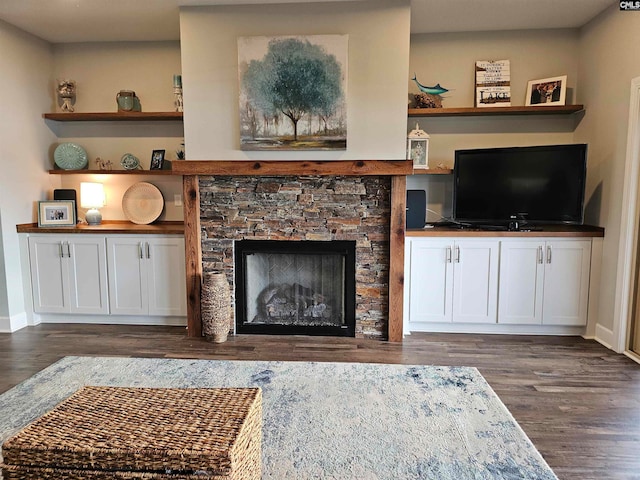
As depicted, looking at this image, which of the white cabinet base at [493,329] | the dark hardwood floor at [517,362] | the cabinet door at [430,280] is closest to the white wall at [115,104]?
the dark hardwood floor at [517,362]

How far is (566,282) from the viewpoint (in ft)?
12.0

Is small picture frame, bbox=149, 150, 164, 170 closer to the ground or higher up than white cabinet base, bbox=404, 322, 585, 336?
higher up

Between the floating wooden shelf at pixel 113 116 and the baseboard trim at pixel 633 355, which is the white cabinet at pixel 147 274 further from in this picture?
the baseboard trim at pixel 633 355

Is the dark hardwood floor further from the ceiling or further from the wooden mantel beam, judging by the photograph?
the ceiling

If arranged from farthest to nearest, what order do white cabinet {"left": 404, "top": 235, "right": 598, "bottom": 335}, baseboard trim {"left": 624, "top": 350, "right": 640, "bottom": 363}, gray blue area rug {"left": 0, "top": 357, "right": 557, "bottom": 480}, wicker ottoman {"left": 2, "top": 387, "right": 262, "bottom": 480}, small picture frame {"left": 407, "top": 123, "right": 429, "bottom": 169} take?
1. small picture frame {"left": 407, "top": 123, "right": 429, "bottom": 169}
2. white cabinet {"left": 404, "top": 235, "right": 598, "bottom": 335}
3. baseboard trim {"left": 624, "top": 350, "right": 640, "bottom": 363}
4. gray blue area rug {"left": 0, "top": 357, "right": 557, "bottom": 480}
5. wicker ottoman {"left": 2, "top": 387, "right": 262, "bottom": 480}

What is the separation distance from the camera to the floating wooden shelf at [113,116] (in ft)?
13.2

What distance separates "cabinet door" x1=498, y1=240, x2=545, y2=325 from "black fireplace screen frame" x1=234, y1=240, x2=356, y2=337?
1.28 metres

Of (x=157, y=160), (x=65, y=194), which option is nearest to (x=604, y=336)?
(x=157, y=160)

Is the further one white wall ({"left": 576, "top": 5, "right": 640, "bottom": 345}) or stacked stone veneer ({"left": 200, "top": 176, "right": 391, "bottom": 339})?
stacked stone veneer ({"left": 200, "top": 176, "right": 391, "bottom": 339})

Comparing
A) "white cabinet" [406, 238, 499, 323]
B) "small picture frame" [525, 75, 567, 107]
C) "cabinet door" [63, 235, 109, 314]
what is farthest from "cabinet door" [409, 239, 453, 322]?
"cabinet door" [63, 235, 109, 314]

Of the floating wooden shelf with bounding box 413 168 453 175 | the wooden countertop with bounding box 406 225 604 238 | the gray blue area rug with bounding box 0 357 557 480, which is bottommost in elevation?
the gray blue area rug with bounding box 0 357 557 480

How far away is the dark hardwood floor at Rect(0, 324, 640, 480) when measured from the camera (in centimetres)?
217

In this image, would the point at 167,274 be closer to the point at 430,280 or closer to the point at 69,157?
the point at 69,157

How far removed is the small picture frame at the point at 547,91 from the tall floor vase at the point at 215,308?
10.4 ft
